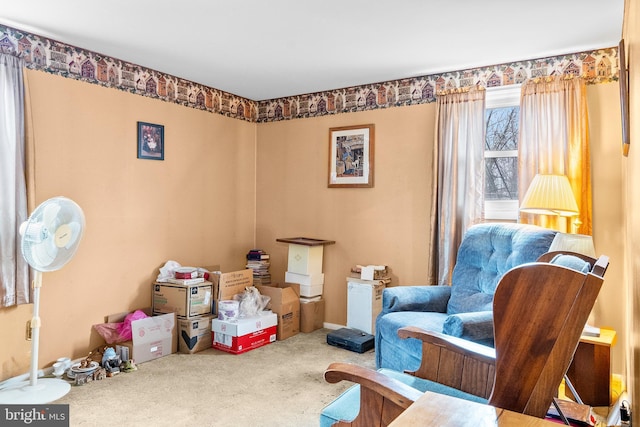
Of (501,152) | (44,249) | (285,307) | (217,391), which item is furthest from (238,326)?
(501,152)

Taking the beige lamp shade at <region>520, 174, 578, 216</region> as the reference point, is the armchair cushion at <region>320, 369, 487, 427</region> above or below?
below

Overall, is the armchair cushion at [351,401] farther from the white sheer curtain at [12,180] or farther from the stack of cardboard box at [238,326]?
the white sheer curtain at [12,180]

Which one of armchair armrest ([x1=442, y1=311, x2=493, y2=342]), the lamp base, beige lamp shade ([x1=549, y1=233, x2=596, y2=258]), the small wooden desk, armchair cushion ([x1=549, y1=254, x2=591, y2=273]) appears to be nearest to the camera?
the small wooden desk

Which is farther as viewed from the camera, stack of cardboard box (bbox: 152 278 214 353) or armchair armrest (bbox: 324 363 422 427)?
stack of cardboard box (bbox: 152 278 214 353)

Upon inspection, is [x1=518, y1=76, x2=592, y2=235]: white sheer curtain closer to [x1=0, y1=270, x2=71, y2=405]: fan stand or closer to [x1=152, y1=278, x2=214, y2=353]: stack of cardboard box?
[x1=152, y1=278, x2=214, y2=353]: stack of cardboard box

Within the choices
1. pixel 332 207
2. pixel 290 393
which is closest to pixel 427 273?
pixel 332 207

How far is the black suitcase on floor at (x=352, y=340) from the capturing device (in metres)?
3.81

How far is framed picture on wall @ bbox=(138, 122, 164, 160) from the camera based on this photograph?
3.88m

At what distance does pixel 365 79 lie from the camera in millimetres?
4156

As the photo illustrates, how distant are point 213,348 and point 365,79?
280 cm

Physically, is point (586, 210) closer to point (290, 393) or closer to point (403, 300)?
point (403, 300)

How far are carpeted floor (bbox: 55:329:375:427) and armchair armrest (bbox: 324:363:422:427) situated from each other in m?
1.29

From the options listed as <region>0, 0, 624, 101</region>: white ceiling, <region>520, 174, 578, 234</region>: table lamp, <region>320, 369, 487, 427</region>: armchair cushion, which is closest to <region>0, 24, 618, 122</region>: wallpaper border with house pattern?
<region>0, 0, 624, 101</region>: white ceiling

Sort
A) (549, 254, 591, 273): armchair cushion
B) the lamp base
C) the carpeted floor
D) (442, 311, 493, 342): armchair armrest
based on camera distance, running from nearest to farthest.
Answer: (549, 254, 591, 273): armchair cushion < (442, 311, 493, 342): armchair armrest < the carpeted floor < the lamp base
